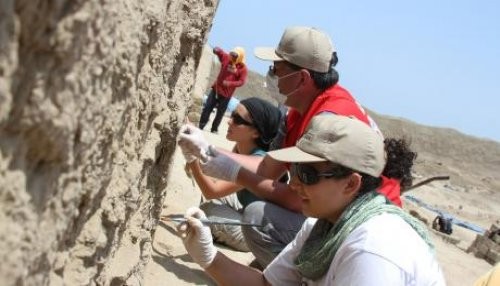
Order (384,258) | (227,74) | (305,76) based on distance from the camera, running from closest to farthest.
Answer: (384,258) < (305,76) < (227,74)

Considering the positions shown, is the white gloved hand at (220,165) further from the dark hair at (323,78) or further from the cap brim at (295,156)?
the cap brim at (295,156)

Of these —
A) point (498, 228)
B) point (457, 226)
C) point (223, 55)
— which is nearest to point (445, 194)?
point (457, 226)

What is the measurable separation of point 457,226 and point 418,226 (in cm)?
1343

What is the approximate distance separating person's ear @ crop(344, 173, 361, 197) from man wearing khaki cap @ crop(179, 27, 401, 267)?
774 mm

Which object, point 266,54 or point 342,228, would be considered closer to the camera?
point 342,228

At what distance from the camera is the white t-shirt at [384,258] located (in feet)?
6.52

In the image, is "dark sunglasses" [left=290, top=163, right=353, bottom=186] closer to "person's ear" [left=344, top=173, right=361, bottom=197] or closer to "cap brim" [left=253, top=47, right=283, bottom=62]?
"person's ear" [left=344, top=173, right=361, bottom=197]

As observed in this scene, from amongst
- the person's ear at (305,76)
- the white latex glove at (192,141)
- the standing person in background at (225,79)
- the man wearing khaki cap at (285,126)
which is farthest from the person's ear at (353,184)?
the standing person in background at (225,79)

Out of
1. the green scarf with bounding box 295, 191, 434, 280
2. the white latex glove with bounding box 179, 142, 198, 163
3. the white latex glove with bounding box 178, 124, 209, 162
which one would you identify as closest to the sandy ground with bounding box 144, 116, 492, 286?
the white latex glove with bounding box 179, 142, 198, 163

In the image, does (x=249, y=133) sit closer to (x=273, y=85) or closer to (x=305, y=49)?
(x=273, y=85)

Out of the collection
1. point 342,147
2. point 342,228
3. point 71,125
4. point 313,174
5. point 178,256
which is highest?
point 71,125

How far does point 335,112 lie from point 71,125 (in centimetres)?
193

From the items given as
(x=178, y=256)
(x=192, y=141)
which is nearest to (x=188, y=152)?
(x=192, y=141)

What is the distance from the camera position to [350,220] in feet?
7.14
